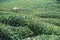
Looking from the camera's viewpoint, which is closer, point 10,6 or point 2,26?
point 2,26

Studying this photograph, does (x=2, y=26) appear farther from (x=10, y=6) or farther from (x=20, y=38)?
(x=10, y=6)

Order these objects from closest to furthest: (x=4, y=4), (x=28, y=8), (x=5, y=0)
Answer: (x=28, y=8) < (x=4, y=4) < (x=5, y=0)

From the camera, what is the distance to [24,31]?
2034 cm

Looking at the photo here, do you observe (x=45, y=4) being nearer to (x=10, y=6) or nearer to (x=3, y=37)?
(x=10, y=6)

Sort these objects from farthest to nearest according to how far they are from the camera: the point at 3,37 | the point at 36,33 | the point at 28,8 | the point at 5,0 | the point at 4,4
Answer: the point at 5,0
the point at 4,4
the point at 28,8
the point at 36,33
the point at 3,37

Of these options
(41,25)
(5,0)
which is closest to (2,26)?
(41,25)

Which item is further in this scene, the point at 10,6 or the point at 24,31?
the point at 10,6

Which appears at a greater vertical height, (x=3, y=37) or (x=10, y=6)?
(x=3, y=37)

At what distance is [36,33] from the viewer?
2203 cm

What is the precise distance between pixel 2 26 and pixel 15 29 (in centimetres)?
138

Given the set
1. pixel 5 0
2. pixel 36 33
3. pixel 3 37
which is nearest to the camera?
pixel 3 37

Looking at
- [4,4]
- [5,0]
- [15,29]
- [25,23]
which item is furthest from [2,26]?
[5,0]

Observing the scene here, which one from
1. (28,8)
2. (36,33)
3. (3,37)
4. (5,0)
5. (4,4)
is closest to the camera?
(3,37)

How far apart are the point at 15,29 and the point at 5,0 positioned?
42.5 m
